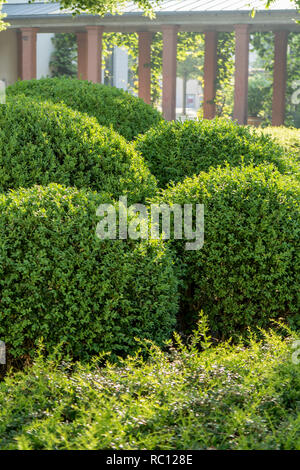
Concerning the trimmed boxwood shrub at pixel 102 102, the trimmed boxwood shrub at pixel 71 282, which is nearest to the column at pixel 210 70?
the trimmed boxwood shrub at pixel 102 102

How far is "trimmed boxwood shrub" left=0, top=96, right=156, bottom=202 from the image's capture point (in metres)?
5.51

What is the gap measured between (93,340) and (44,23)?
1925cm

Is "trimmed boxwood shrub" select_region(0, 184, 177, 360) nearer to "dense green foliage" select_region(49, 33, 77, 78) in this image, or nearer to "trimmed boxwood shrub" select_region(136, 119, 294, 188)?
"trimmed boxwood shrub" select_region(136, 119, 294, 188)

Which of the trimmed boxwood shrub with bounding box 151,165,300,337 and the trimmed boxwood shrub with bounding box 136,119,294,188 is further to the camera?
the trimmed boxwood shrub with bounding box 136,119,294,188

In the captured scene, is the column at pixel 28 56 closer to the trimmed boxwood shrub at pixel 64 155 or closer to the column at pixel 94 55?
the column at pixel 94 55

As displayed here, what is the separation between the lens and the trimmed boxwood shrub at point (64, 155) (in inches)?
217

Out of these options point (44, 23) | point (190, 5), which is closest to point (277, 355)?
point (190, 5)

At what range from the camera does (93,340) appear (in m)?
4.40

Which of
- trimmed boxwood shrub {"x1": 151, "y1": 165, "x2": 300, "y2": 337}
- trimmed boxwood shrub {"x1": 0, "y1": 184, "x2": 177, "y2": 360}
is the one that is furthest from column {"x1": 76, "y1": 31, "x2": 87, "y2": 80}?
trimmed boxwood shrub {"x1": 0, "y1": 184, "x2": 177, "y2": 360}

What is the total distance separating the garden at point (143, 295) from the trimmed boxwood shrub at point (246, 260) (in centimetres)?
1

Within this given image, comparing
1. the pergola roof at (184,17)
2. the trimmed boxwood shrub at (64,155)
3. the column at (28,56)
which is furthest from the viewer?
the column at (28,56)

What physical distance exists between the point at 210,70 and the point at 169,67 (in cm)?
375

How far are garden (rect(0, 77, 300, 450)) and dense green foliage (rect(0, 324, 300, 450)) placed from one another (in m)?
0.01
